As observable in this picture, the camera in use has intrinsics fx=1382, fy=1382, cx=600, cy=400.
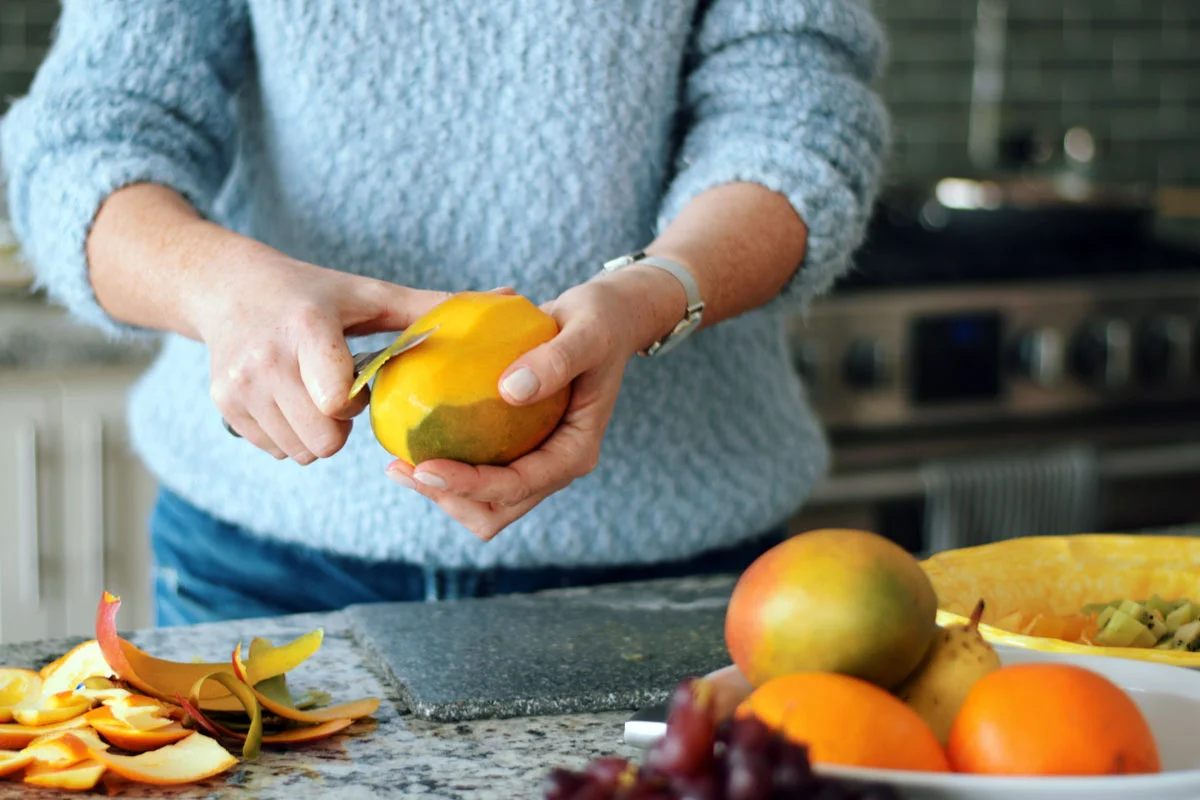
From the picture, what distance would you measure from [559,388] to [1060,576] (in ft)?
1.16

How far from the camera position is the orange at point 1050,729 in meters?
0.47

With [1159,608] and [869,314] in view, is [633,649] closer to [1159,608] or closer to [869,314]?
[1159,608]

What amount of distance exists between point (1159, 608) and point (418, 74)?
1.89 ft

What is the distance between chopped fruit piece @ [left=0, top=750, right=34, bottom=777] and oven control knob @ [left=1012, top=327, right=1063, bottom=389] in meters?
1.97

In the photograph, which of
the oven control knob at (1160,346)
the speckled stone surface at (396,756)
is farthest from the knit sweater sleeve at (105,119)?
the oven control knob at (1160,346)

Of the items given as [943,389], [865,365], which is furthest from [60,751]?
[943,389]

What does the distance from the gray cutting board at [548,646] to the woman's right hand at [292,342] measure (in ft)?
0.45

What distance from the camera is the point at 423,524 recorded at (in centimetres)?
95

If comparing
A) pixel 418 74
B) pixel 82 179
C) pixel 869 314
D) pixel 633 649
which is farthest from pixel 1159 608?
pixel 869 314

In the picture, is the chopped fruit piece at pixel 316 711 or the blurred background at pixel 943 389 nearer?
the chopped fruit piece at pixel 316 711

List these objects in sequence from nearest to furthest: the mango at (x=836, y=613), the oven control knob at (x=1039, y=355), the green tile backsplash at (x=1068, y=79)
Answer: the mango at (x=836, y=613) < the oven control knob at (x=1039, y=355) < the green tile backsplash at (x=1068, y=79)

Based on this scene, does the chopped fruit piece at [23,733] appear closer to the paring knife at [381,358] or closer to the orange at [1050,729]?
the paring knife at [381,358]

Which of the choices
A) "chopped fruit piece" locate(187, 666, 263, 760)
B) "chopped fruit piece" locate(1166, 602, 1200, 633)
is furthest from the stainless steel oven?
"chopped fruit piece" locate(187, 666, 263, 760)

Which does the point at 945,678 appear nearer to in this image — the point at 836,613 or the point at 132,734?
the point at 836,613
